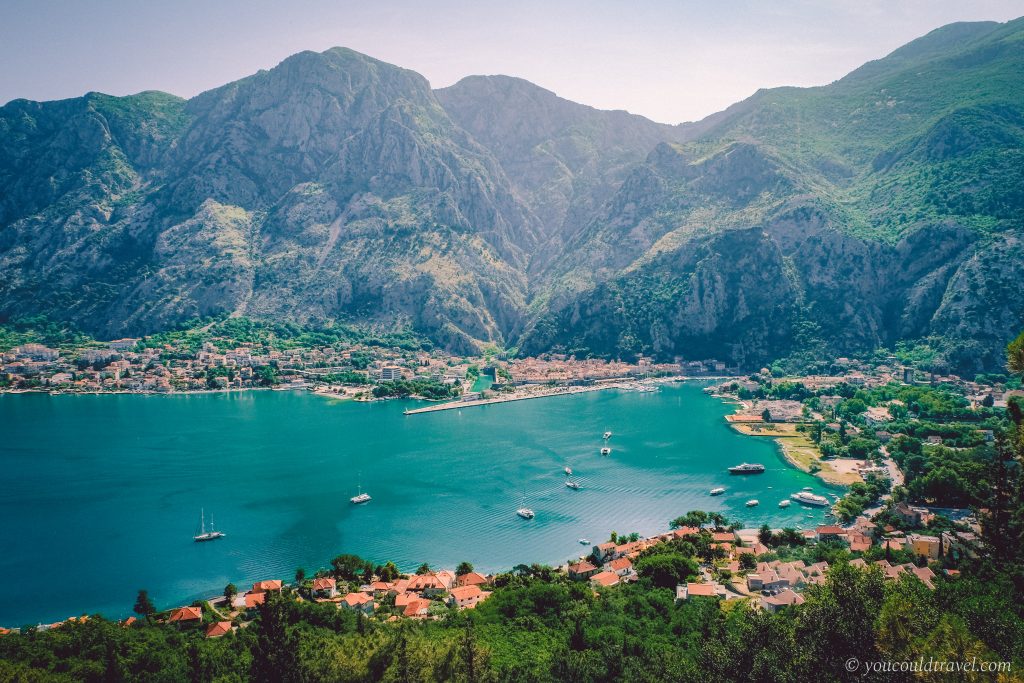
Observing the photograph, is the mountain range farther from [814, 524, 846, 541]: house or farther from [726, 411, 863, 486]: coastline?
[814, 524, 846, 541]: house

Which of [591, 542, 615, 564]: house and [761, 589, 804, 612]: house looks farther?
[591, 542, 615, 564]: house

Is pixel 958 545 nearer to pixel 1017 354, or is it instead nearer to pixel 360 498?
pixel 1017 354

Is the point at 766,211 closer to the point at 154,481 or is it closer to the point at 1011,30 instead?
the point at 1011,30

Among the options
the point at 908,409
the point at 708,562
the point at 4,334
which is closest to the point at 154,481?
the point at 708,562

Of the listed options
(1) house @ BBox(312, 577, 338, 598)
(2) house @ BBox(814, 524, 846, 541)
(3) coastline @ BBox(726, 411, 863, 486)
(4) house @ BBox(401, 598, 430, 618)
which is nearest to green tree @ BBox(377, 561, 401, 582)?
(1) house @ BBox(312, 577, 338, 598)

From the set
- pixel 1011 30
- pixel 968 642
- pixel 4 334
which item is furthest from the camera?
pixel 1011 30

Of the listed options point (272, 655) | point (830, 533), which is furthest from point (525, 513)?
point (272, 655)
